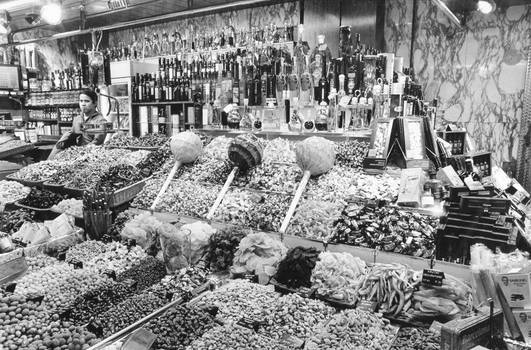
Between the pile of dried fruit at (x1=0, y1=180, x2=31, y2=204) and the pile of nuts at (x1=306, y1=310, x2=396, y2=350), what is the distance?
393cm

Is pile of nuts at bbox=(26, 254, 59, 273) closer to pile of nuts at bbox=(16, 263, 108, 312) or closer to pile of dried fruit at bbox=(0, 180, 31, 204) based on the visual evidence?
pile of nuts at bbox=(16, 263, 108, 312)

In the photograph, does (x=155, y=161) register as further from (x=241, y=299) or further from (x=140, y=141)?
(x=241, y=299)

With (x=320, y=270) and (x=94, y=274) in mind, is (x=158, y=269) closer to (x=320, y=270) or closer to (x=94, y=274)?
(x=94, y=274)

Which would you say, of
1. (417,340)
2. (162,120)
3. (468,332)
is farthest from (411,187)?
(162,120)

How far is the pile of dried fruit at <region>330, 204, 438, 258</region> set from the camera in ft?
8.58

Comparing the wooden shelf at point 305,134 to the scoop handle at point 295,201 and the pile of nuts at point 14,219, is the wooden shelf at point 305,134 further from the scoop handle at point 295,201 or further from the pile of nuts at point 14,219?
the pile of nuts at point 14,219

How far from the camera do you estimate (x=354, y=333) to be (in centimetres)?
212

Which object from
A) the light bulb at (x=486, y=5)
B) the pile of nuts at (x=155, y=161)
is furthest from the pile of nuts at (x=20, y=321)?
the light bulb at (x=486, y=5)

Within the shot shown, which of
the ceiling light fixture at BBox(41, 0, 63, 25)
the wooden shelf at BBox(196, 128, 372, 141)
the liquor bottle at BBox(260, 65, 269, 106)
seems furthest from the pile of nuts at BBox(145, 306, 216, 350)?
the ceiling light fixture at BBox(41, 0, 63, 25)

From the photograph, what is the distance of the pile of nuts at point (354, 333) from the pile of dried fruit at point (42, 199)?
3369 mm

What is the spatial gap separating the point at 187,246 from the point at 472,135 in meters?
6.40

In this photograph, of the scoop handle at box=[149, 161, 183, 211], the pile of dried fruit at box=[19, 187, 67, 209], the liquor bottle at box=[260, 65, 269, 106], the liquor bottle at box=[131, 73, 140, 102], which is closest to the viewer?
the scoop handle at box=[149, 161, 183, 211]

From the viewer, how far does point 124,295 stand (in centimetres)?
267

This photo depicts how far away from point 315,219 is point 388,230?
0.55 meters
